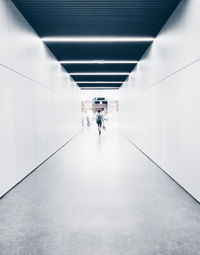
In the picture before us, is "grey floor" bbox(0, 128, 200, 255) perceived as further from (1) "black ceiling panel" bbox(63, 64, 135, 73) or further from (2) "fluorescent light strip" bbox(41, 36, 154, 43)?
(1) "black ceiling panel" bbox(63, 64, 135, 73)

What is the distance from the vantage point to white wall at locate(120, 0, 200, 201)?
304 centimetres

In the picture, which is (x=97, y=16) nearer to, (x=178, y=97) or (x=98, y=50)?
(x=98, y=50)

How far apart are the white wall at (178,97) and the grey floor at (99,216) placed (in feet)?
1.69

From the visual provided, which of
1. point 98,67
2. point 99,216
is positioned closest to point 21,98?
point 99,216

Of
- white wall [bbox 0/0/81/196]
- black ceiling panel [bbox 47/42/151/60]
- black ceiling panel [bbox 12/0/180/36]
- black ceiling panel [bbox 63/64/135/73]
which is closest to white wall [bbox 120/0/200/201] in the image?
black ceiling panel [bbox 12/0/180/36]

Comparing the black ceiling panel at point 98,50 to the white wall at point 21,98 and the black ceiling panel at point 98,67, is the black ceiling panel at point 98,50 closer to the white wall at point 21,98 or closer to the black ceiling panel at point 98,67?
the white wall at point 21,98

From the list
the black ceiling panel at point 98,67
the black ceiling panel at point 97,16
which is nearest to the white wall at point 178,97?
the black ceiling panel at point 97,16

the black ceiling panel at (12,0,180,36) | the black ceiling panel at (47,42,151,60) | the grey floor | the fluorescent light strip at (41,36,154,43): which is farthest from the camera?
the black ceiling panel at (47,42,151,60)

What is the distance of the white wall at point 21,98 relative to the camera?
329 centimetres

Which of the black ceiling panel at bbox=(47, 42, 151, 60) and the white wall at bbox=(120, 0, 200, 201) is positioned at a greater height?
the black ceiling panel at bbox=(47, 42, 151, 60)

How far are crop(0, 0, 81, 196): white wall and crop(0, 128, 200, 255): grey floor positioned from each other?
0.58 meters

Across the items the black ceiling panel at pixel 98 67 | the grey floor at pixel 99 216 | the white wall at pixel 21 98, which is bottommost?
the grey floor at pixel 99 216

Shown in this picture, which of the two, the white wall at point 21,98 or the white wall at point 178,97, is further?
the white wall at point 21,98

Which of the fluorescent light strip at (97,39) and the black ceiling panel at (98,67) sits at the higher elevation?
the fluorescent light strip at (97,39)
